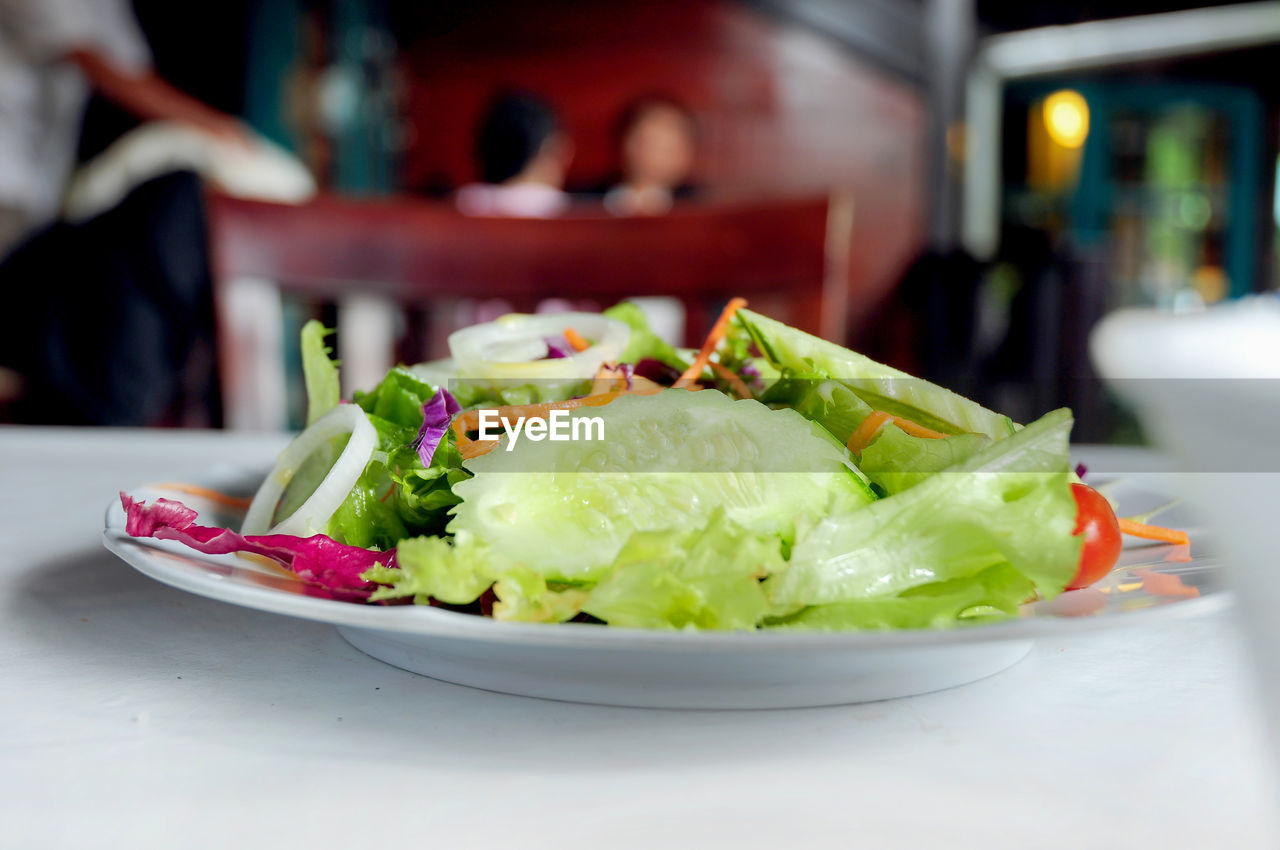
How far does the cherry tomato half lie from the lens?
16.3 inches

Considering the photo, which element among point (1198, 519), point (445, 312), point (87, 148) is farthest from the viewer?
point (87, 148)

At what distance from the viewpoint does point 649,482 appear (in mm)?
407

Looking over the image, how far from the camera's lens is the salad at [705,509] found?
0.35 metres

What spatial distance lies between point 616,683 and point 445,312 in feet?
3.98

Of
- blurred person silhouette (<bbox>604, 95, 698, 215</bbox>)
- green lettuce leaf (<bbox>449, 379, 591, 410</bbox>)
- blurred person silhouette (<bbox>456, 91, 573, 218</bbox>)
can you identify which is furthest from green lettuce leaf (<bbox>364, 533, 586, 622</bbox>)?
blurred person silhouette (<bbox>604, 95, 698, 215</bbox>)

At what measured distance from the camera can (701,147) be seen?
549cm

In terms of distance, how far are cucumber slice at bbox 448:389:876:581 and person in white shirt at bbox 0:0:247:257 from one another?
2383 mm

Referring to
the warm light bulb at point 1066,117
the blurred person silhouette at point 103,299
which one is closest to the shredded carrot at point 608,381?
the blurred person silhouette at point 103,299

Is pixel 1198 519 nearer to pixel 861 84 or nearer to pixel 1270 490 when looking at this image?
pixel 1270 490

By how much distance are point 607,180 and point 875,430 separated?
522 centimetres

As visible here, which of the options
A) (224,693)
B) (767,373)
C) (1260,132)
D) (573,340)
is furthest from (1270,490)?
(1260,132)

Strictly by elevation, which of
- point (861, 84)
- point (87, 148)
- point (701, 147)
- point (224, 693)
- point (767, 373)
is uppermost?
point (861, 84)

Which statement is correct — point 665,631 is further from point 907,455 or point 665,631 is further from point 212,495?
point 212,495

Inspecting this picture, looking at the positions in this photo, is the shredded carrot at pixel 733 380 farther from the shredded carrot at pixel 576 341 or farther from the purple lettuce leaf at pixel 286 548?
the purple lettuce leaf at pixel 286 548
